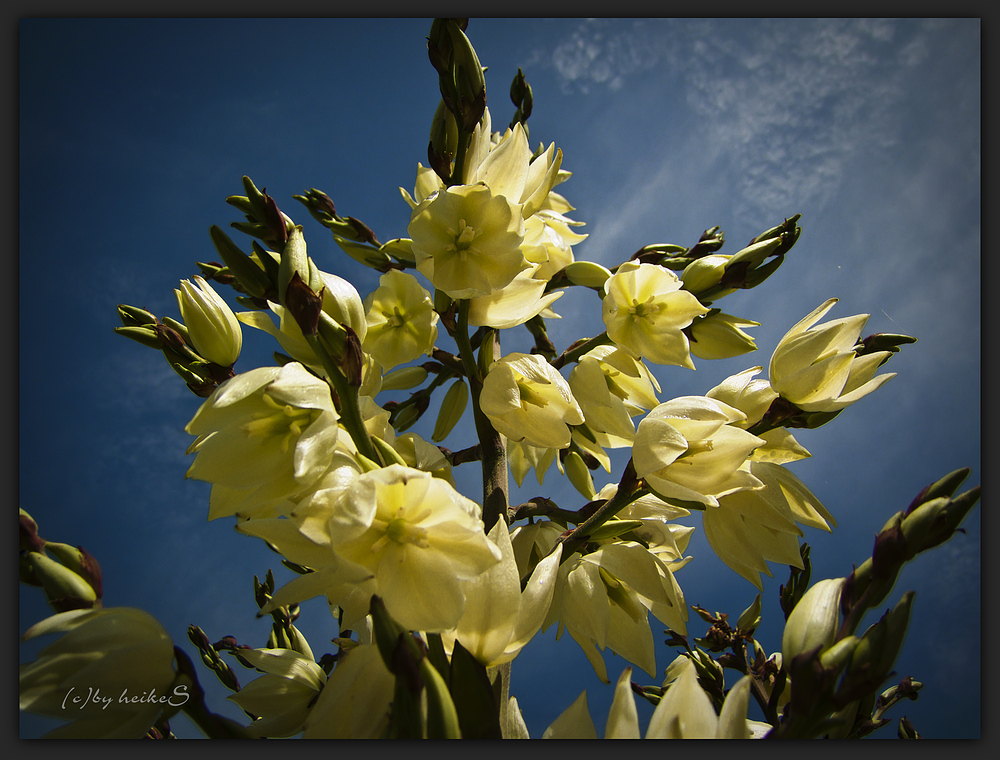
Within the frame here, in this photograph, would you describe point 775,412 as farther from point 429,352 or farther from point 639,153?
point 639,153

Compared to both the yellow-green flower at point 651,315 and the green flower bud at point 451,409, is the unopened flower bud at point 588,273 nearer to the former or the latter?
the yellow-green flower at point 651,315

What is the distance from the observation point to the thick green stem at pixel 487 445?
0.81 meters

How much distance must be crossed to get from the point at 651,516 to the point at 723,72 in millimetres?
1045

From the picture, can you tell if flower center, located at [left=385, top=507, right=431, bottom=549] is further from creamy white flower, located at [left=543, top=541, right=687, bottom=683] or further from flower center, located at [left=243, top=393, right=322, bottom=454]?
creamy white flower, located at [left=543, top=541, right=687, bottom=683]

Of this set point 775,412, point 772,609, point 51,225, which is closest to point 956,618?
point 772,609

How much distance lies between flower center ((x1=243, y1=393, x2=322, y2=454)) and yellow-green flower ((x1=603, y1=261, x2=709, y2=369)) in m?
0.41

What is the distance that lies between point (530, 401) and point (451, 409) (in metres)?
0.22

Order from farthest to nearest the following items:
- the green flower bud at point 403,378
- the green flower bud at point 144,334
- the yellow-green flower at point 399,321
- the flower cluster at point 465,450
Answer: the green flower bud at point 403,378 → the yellow-green flower at point 399,321 → the green flower bud at point 144,334 → the flower cluster at point 465,450

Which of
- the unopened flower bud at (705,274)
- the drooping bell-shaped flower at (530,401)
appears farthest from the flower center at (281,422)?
the unopened flower bud at (705,274)

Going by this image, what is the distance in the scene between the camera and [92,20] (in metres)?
1.11

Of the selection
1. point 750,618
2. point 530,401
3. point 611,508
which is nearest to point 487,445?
point 530,401

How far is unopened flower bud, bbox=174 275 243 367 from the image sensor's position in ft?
2.24

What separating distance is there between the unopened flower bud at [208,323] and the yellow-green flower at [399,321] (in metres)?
0.18

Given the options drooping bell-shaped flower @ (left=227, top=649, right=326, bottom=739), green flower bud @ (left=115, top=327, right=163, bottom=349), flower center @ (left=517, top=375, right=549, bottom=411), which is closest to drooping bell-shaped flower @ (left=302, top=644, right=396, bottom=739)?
drooping bell-shaped flower @ (left=227, top=649, right=326, bottom=739)
